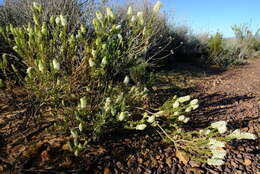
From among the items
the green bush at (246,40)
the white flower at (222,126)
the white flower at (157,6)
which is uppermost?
the green bush at (246,40)

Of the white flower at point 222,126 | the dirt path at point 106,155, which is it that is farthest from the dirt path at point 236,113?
the white flower at point 222,126

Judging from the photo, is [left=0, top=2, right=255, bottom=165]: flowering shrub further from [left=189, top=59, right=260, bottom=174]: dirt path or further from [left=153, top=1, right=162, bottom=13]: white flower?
[left=189, top=59, right=260, bottom=174]: dirt path

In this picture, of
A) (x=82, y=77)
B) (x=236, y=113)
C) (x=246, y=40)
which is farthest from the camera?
(x=246, y=40)

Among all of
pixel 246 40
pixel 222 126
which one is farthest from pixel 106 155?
pixel 246 40

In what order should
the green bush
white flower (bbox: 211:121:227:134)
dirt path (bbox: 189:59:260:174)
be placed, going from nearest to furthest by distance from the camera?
white flower (bbox: 211:121:227:134) → dirt path (bbox: 189:59:260:174) → the green bush

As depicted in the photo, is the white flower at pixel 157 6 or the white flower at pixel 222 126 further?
the white flower at pixel 157 6

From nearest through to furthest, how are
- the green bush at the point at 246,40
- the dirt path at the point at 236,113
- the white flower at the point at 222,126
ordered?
1. the white flower at the point at 222,126
2. the dirt path at the point at 236,113
3. the green bush at the point at 246,40

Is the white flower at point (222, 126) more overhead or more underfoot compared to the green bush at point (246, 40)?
more underfoot

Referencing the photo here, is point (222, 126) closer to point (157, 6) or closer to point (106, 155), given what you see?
point (106, 155)

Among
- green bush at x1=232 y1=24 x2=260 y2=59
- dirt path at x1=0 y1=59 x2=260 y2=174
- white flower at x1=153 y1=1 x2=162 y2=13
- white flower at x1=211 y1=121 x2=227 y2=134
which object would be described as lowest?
dirt path at x1=0 y1=59 x2=260 y2=174

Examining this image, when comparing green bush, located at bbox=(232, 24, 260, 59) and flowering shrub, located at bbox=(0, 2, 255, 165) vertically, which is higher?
green bush, located at bbox=(232, 24, 260, 59)

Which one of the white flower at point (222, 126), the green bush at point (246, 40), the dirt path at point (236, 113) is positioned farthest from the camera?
the green bush at point (246, 40)

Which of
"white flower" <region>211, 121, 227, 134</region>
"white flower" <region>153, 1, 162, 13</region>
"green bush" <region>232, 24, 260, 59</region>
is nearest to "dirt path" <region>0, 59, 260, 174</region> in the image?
"white flower" <region>211, 121, 227, 134</region>

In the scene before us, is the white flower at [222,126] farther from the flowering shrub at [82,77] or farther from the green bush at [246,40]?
the green bush at [246,40]
